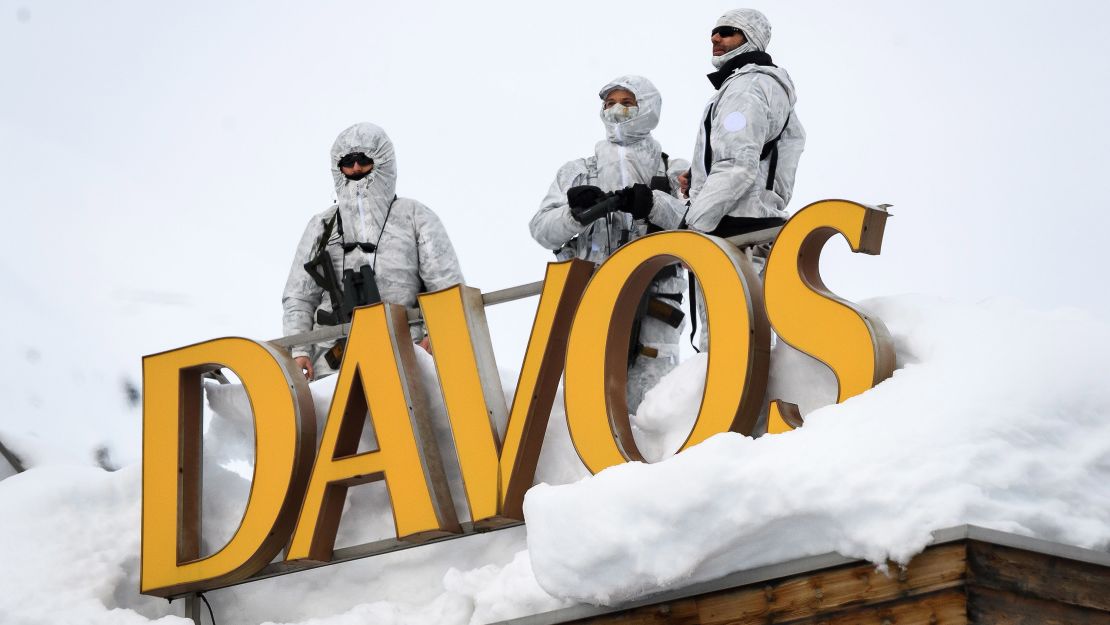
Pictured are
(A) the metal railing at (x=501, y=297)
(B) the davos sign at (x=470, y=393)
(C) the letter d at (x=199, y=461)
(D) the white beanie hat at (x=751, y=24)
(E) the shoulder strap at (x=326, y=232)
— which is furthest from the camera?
(E) the shoulder strap at (x=326, y=232)

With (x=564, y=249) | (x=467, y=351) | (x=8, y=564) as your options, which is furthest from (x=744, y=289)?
(x=8, y=564)

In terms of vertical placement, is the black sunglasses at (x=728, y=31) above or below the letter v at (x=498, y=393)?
above

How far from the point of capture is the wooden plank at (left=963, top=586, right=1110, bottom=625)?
15.6ft

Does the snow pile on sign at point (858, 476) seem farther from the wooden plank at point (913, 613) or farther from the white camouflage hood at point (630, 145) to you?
the white camouflage hood at point (630, 145)

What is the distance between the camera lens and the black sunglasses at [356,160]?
29.3 feet

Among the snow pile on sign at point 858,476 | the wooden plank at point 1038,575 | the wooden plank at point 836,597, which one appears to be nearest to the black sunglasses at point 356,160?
the snow pile on sign at point 858,476

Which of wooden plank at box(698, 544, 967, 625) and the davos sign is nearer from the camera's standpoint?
wooden plank at box(698, 544, 967, 625)

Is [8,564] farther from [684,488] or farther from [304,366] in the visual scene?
[684,488]

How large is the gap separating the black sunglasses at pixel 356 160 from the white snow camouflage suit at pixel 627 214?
49.9 inches

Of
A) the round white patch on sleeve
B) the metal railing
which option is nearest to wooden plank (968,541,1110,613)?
the metal railing

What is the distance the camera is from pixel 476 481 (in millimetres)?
6984

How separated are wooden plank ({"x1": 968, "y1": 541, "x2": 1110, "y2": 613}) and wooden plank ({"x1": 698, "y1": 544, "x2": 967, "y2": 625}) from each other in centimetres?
7

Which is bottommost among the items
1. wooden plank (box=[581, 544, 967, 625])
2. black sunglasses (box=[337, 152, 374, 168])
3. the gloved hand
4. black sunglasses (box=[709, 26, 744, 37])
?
wooden plank (box=[581, 544, 967, 625])

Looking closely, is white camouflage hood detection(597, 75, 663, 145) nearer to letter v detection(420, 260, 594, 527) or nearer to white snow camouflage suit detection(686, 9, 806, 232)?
white snow camouflage suit detection(686, 9, 806, 232)
